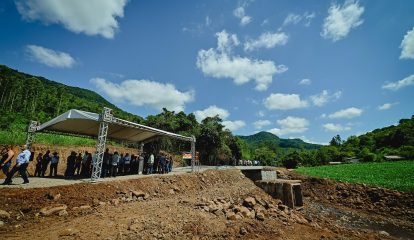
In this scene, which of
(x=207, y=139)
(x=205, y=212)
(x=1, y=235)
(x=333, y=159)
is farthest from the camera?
(x=333, y=159)

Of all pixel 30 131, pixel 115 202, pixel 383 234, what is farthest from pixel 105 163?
pixel 383 234

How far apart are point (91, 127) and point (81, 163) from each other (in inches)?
105

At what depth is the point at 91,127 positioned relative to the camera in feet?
50.7

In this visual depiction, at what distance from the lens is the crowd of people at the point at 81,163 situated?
995 cm

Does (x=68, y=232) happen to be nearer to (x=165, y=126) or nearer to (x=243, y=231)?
(x=243, y=231)

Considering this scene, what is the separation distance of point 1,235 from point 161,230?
4.35 metres

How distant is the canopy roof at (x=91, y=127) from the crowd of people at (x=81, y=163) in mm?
1794

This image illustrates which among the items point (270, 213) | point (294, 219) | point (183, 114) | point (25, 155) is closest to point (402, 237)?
point (294, 219)

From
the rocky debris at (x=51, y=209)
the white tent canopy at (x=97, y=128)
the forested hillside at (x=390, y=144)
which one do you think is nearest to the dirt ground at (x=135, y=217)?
the rocky debris at (x=51, y=209)

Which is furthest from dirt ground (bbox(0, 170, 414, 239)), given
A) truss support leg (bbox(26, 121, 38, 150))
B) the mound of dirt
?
truss support leg (bbox(26, 121, 38, 150))

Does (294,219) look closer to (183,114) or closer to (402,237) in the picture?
(402,237)

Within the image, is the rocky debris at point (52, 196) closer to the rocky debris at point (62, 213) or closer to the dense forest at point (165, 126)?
the rocky debris at point (62, 213)

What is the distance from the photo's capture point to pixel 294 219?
12.7 m

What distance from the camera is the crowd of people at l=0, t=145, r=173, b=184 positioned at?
9.95 m
